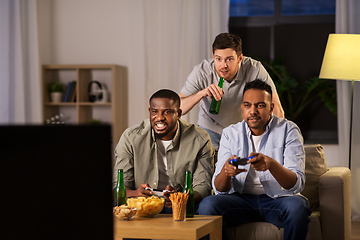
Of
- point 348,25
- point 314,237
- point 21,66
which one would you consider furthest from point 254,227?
point 21,66

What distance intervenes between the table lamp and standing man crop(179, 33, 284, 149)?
2.25 ft

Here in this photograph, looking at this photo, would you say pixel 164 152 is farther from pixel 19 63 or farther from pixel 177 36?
pixel 19 63

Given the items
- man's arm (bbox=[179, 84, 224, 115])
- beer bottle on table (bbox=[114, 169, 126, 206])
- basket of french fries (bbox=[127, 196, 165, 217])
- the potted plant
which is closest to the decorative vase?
the potted plant

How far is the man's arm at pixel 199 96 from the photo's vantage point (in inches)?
101

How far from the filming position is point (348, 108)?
4117 millimetres

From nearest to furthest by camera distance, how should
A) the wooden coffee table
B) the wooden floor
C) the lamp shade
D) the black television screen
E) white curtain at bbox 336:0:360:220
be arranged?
the black television screen, the wooden coffee table, the lamp shade, the wooden floor, white curtain at bbox 336:0:360:220

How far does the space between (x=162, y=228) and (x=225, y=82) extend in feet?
4.36

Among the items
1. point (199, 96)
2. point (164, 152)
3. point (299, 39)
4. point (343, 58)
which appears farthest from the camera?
point (299, 39)

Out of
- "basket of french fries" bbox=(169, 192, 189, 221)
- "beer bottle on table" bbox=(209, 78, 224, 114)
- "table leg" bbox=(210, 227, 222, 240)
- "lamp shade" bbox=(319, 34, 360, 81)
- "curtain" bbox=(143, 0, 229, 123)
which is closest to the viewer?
"basket of french fries" bbox=(169, 192, 189, 221)

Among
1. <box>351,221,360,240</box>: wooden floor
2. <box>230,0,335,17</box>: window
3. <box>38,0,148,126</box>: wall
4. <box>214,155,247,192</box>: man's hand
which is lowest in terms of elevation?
<box>351,221,360,240</box>: wooden floor

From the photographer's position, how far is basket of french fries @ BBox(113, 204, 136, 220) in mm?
1849

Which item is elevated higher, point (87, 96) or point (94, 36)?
point (94, 36)

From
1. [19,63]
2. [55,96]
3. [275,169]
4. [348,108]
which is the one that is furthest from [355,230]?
[19,63]

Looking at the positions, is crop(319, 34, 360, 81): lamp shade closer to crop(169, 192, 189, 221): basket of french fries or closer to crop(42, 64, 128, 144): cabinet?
crop(169, 192, 189, 221): basket of french fries
